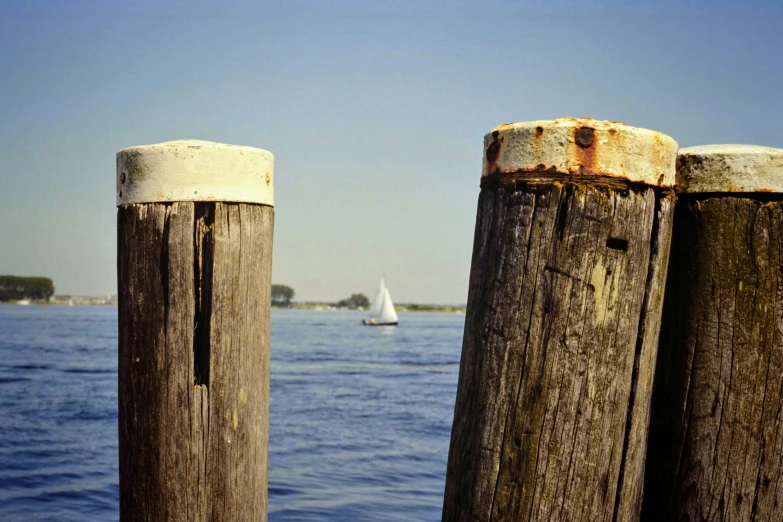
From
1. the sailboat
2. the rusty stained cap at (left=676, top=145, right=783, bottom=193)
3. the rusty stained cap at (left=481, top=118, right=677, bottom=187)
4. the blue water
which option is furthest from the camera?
the sailboat

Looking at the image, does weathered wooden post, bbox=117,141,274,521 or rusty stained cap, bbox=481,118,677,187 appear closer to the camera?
rusty stained cap, bbox=481,118,677,187

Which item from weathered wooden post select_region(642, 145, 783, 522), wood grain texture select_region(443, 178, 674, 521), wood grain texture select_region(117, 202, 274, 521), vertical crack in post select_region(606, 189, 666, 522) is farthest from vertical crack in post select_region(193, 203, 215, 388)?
weathered wooden post select_region(642, 145, 783, 522)

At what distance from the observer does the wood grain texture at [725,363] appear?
6.91 ft

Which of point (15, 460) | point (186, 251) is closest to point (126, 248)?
point (186, 251)

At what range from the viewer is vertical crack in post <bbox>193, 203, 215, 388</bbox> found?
98.8 inches

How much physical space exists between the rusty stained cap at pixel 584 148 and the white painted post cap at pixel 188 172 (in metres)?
1.04

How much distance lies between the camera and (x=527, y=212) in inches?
75.5

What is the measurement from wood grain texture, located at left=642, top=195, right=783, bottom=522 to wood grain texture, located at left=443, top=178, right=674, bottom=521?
0.86 ft

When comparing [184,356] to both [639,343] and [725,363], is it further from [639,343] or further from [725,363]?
[725,363]

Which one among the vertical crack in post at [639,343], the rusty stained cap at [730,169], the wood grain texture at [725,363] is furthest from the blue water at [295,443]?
the rusty stained cap at [730,169]

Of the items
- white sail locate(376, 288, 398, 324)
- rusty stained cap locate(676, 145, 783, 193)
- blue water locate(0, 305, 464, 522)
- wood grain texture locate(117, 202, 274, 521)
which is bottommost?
white sail locate(376, 288, 398, 324)

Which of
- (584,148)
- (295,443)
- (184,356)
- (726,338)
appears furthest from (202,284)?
(295,443)

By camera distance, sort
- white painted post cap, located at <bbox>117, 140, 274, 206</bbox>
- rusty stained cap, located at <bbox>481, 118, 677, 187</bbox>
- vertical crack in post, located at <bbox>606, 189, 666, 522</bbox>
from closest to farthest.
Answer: rusty stained cap, located at <bbox>481, 118, 677, 187</bbox> → vertical crack in post, located at <bbox>606, 189, 666, 522</bbox> → white painted post cap, located at <bbox>117, 140, 274, 206</bbox>

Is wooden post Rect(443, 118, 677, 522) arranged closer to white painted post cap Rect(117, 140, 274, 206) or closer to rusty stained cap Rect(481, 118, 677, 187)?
rusty stained cap Rect(481, 118, 677, 187)
